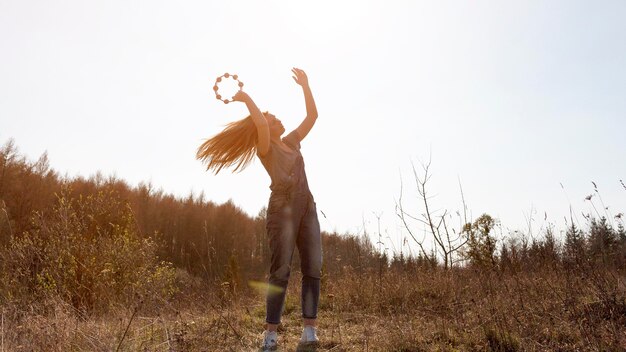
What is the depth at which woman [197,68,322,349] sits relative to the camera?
3.59 metres

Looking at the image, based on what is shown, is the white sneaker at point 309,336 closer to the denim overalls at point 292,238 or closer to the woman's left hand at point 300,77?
the denim overalls at point 292,238

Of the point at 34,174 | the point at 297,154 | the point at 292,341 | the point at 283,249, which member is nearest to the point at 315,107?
the point at 297,154

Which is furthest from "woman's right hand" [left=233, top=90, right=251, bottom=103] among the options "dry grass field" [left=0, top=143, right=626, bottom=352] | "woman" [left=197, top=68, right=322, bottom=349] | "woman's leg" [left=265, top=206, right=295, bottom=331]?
"dry grass field" [left=0, top=143, right=626, bottom=352]

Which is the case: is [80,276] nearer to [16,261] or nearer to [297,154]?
[16,261]

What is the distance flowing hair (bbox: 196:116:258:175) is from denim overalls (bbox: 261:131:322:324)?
0.55 m

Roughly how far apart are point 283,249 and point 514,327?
5.94 ft

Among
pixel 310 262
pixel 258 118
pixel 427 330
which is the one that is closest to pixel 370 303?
pixel 427 330

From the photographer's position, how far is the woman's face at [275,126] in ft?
13.4

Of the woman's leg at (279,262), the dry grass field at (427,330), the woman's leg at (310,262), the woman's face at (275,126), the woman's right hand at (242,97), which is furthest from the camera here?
the woman's face at (275,126)

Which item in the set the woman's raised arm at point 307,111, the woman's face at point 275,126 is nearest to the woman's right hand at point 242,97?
the woman's face at point 275,126

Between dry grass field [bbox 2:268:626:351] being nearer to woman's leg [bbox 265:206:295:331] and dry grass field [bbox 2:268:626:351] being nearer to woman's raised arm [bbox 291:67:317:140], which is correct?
woman's leg [bbox 265:206:295:331]

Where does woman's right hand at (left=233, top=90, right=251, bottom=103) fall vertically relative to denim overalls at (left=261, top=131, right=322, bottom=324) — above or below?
above

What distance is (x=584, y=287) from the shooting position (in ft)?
14.5

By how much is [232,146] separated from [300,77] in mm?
870
